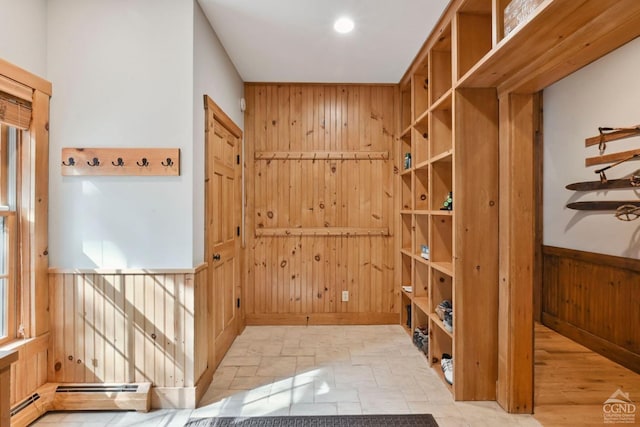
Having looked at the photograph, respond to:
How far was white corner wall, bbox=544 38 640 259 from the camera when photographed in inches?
107

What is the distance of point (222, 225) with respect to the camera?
2875mm

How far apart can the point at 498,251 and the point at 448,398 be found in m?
1.05

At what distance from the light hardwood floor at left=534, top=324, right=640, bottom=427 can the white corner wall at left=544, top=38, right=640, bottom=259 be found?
945mm

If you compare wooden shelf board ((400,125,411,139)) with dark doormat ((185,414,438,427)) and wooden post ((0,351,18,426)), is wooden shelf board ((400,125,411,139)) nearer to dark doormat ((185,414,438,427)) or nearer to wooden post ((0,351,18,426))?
dark doormat ((185,414,438,427))

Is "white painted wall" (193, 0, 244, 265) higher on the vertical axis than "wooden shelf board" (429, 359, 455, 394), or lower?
higher

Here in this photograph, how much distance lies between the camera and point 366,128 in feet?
12.2

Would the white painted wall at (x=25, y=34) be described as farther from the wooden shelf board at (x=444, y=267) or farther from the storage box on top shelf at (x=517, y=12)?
the wooden shelf board at (x=444, y=267)

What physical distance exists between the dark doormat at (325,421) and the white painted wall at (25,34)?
2.35 meters

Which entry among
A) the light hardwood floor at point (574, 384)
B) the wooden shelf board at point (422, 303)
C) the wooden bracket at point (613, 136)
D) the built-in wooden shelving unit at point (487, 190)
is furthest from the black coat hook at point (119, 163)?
the wooden bracket at point (613, 136)

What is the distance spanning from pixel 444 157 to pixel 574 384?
1.94 meters

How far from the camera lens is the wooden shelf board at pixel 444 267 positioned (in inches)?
89.6

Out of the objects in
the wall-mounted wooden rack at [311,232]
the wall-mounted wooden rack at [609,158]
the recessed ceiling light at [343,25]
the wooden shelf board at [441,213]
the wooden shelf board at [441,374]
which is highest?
the recessed ceiling light at [343,25]

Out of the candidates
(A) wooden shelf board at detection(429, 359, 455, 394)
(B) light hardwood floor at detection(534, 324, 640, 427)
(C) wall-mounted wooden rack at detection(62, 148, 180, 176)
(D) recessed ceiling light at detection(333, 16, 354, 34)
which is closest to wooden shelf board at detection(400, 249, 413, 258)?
(A) wooden shelf board at detection(429, 359, 455, 394)

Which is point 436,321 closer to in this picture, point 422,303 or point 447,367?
point 447,367
